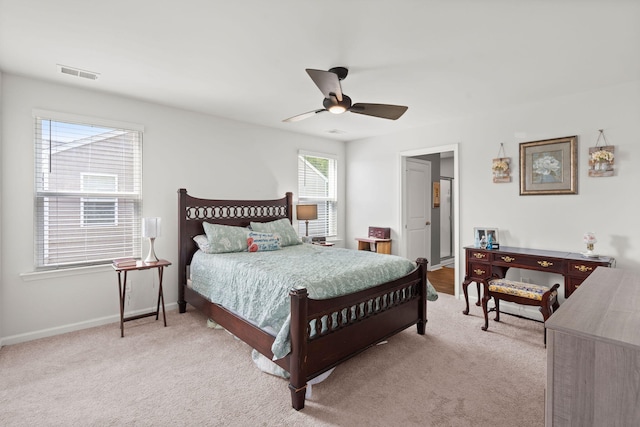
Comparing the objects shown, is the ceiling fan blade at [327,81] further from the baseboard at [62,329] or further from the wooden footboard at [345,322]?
the baseboard at [62,329]

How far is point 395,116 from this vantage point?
307cm

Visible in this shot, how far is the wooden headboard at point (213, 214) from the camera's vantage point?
400cm

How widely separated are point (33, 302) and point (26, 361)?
687 millimetres

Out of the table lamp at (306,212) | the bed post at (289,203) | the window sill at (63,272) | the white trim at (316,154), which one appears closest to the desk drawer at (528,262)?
the table lamp at (306,212)

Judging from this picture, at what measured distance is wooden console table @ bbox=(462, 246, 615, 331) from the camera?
3170mm

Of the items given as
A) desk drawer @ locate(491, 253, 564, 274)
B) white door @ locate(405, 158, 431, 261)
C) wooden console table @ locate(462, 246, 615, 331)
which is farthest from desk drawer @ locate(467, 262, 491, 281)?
white door @ locate(405, 158, 431, 261)

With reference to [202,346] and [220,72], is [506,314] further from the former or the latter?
[220,72]

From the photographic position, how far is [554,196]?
147 inches

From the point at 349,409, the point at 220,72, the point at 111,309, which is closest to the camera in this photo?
the point at 349,409

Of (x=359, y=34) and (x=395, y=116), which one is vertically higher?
(x=359, y=34)

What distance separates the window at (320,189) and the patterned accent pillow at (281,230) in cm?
102

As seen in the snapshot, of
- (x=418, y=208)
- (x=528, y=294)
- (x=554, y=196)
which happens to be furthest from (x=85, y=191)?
(x=554, y=196)

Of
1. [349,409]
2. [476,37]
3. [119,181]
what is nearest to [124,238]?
[119,181]

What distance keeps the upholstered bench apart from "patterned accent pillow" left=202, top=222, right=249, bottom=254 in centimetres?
286
